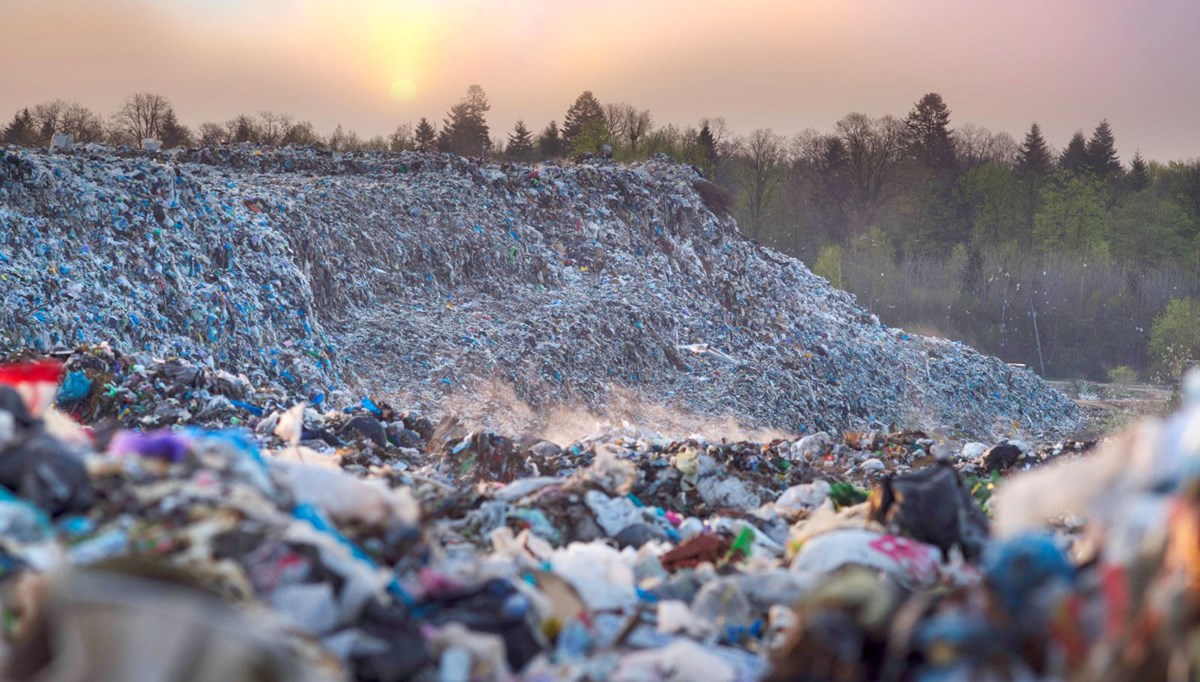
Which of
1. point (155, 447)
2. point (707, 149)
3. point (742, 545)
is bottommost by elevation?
point (742, 545)

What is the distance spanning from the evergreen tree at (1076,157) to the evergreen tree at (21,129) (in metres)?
41.0

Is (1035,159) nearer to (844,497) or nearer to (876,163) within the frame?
(876,163)

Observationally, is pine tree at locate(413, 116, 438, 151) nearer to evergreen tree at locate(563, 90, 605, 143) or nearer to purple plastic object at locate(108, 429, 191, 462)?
evergreen tree at locate(563, 90, 605, 143)

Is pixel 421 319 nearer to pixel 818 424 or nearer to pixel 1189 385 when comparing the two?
pixel 818 424

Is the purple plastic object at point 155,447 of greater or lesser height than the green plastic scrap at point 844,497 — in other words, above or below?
above

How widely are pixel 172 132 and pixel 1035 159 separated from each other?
3675 centimetres

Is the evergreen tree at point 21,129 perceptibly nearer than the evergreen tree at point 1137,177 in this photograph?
Yes

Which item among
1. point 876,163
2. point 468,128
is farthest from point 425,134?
point 876,163

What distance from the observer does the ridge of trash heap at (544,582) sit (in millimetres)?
1790

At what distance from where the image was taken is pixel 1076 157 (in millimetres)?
43375

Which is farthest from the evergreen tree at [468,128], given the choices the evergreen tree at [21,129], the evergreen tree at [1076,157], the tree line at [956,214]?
the evergreen tree at [1076,157]

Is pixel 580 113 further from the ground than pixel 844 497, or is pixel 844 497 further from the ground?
pixel 580 113

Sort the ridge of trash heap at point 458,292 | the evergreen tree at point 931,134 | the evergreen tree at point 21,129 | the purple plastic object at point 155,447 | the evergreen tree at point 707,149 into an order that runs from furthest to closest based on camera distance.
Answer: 1. the evergreen tree at point 931,134
2. the evergreen tree at point 707,149
3. the evergreen tree at point 21,129
4. the ridge of trash heap at point 458,292
5. the purple plastic object at point 155,447

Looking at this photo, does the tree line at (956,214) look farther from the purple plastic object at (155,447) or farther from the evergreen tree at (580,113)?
the purple plastic object at (155,447)
